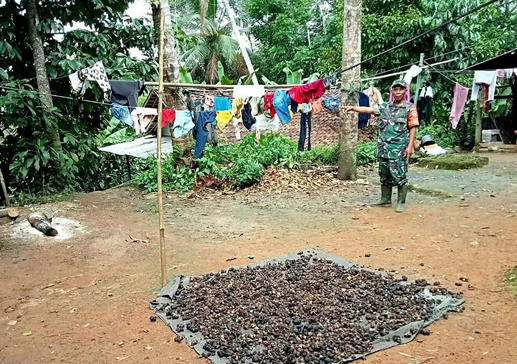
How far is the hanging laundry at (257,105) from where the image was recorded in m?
7.57

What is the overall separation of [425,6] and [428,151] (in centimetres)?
366

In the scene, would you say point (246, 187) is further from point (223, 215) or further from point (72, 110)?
point (72, 110)

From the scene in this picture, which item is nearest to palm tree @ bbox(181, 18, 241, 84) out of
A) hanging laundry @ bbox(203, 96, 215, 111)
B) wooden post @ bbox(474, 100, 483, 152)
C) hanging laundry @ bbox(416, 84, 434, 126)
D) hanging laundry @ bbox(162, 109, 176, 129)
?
hanging laundry @ bbox(416, 84, 434, 126)

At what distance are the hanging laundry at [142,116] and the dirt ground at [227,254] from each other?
1282 millimetres

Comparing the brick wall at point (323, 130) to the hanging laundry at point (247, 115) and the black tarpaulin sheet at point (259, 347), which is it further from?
the black tarpaulin sheet at point (259, 347)

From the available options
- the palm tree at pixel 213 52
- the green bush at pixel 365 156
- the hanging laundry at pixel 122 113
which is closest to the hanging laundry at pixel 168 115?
the hanging laundry at pixel 122 113

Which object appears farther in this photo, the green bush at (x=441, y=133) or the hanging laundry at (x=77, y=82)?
the green bush at (x=441, y=133)

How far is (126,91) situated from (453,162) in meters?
6.40

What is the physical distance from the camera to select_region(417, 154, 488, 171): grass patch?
341 inches

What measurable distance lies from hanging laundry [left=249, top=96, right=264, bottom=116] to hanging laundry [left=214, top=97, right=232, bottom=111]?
61 cm

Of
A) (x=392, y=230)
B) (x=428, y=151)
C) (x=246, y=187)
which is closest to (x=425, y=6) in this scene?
(x=428, y=151)

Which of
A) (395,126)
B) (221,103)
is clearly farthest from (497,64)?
(221,103)

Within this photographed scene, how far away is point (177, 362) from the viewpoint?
2619 millimetres

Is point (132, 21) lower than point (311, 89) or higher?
higher
